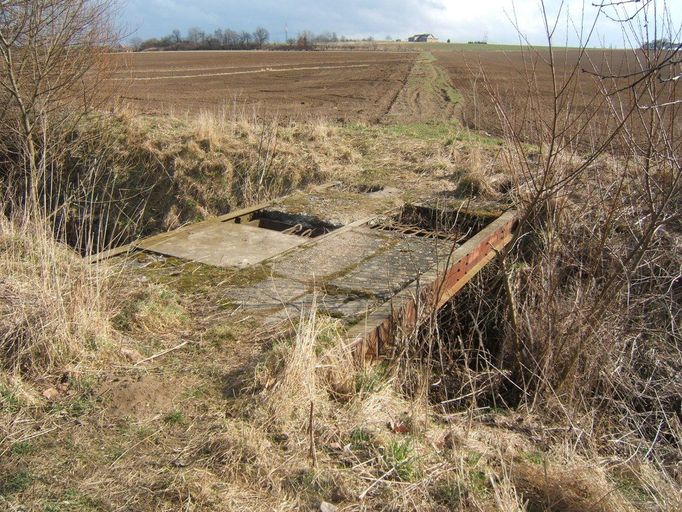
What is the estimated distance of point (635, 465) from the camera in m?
3.98

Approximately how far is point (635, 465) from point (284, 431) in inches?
91.8

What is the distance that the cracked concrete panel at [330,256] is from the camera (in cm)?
574

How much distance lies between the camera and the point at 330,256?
6.21 metres

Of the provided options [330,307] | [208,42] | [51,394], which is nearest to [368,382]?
[330,307]

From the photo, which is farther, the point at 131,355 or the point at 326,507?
the point at 131,355

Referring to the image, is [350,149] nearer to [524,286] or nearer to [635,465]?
[524,286]

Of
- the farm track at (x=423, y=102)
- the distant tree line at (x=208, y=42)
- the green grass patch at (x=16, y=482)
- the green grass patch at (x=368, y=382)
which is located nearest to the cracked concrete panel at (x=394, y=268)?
the green grass patch at (x=368, y=382)

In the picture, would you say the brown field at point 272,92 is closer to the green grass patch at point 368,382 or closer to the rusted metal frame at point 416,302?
the rusted metal frame at point 416,302

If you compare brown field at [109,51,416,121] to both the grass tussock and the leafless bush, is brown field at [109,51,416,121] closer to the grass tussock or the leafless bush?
the grass tussock

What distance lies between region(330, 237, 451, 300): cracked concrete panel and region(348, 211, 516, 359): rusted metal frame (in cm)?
16

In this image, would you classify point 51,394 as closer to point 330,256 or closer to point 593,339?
point 330,256

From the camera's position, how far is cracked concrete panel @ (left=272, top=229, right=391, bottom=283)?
18.8ft

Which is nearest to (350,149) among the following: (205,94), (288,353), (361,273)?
(361,273)

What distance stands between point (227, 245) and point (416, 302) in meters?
2.52
